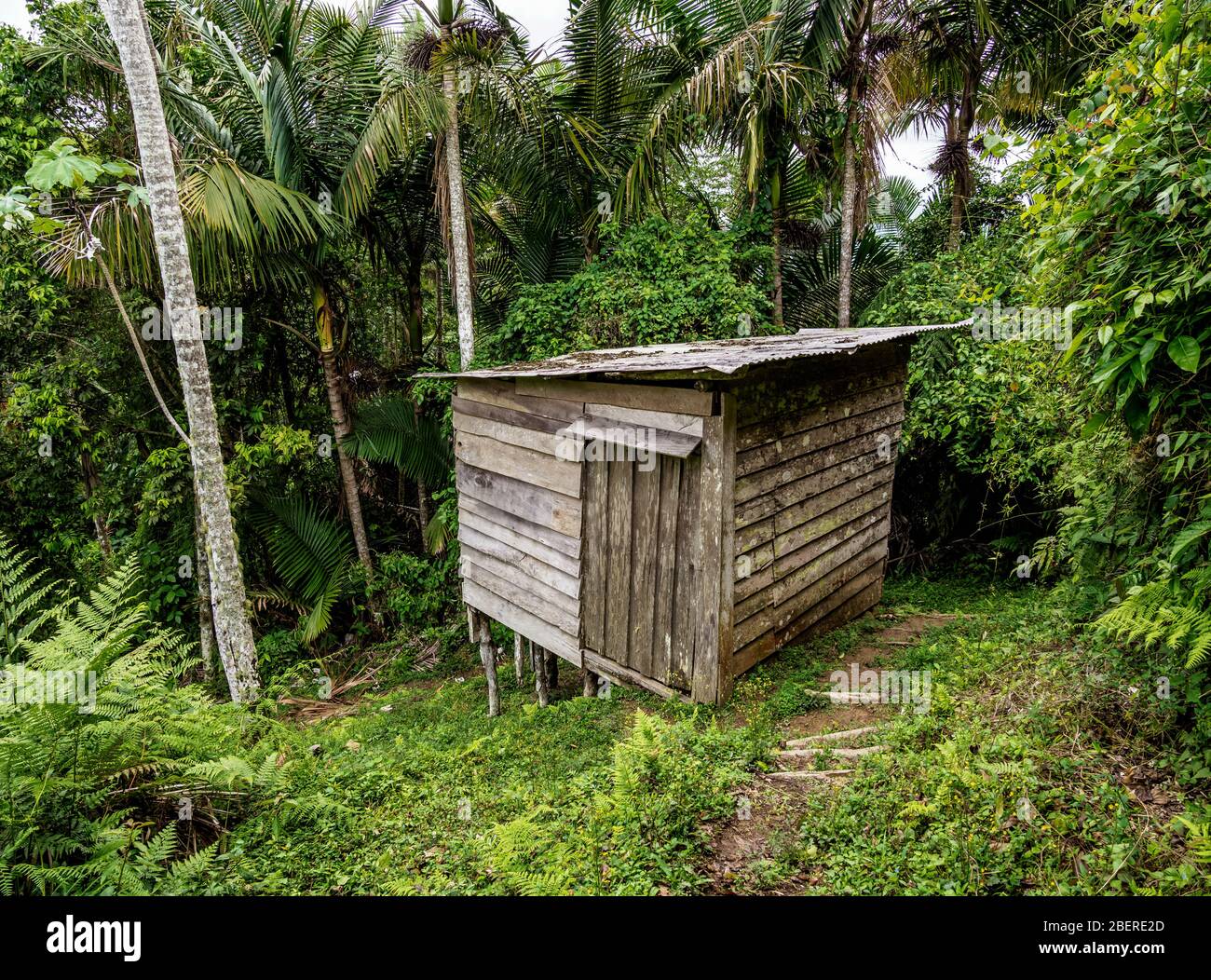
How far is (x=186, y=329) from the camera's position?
6.78 m

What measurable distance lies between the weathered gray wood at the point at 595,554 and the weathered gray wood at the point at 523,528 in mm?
172

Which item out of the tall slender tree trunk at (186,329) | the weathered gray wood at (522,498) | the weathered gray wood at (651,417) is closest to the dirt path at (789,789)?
the weathered gray wood at (651,417)

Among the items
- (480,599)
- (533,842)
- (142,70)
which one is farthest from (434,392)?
(533,842)

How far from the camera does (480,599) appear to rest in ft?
25.7

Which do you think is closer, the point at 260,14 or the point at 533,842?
the point at 533,842

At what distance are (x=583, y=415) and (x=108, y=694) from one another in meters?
3.88

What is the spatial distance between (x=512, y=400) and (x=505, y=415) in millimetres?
219

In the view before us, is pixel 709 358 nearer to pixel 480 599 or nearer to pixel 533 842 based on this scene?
pixel 533 842

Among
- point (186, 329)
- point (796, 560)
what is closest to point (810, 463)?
point (796, 560)

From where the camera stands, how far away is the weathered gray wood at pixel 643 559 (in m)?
5.69
